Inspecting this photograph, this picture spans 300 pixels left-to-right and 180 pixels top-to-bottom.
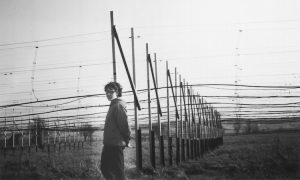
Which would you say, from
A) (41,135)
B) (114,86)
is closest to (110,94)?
(114,86)

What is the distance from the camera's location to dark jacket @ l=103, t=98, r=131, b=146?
163 inches

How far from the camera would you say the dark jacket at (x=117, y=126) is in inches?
163

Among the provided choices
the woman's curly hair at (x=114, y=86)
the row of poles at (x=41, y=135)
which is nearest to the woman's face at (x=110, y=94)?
the woman's curly hair at (x=114, y=86)

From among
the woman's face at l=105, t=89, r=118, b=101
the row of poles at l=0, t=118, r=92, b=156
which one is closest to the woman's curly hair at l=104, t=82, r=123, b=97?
the woman's face at l=105, t=89, r=118, b=101

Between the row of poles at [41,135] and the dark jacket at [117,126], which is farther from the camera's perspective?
the row of poles at [41,135]

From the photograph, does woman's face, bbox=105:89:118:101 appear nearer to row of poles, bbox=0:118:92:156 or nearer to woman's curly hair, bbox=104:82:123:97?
woman's curly hair, bbox=104:82:123:97

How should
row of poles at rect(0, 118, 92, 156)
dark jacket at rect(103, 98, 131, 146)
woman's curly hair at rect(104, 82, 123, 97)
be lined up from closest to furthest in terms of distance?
dark jacket at rect(103, 98, 131, 146), woman's curly hair at rect(104, 82, 123, 97), row of poles at rect(0, 118, 92, 156)

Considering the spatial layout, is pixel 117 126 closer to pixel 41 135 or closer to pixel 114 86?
pixel 114 86

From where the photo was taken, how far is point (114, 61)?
6.92 metres

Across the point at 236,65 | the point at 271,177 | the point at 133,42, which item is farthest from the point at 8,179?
the point at 236,65

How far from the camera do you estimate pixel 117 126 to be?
4.21 meters

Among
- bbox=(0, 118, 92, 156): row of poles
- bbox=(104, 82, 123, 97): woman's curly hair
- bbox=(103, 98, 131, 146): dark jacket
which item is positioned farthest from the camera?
bbox=(0, 118, 92, 156): row of poles

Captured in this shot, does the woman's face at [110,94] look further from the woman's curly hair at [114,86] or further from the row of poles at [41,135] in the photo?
the row of poles at [41,135]

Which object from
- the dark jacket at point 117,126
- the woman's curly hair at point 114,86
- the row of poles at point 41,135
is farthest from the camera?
the row of poles at point 41,135
